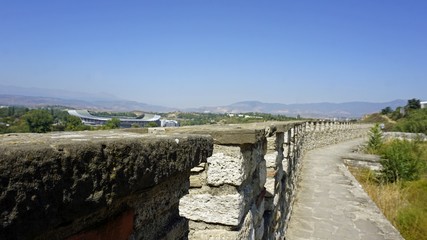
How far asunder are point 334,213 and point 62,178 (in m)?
6.07

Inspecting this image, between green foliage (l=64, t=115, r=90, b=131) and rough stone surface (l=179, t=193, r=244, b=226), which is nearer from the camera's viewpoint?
rough stone surface (l=179, t=193, r=244, b=226)

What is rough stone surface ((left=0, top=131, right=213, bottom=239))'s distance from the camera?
0.58 m

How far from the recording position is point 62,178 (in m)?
0.67

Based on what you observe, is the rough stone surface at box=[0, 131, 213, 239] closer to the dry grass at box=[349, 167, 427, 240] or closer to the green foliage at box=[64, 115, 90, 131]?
the dry grass at box=[349, 167, 427, 240]

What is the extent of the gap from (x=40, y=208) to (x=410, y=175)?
42.8 ft

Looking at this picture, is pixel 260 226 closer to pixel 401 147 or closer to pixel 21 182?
pixel 21 182

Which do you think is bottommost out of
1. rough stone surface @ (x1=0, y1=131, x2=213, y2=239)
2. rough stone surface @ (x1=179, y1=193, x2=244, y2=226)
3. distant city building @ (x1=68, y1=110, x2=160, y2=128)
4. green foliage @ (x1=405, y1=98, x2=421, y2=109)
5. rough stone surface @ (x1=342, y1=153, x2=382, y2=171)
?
rough stone surface @ (x1=342, y1=153, x2=382, y2=171)

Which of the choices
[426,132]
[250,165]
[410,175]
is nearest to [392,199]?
A: [410,175]

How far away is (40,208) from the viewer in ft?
2.06

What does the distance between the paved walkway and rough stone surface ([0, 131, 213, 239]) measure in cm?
432

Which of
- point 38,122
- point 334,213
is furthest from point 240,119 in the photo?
point 38,122

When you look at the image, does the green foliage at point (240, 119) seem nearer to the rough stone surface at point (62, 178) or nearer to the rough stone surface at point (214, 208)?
the rough stone surface at point (214, 208)

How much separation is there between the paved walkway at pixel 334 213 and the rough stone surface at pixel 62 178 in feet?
14.2

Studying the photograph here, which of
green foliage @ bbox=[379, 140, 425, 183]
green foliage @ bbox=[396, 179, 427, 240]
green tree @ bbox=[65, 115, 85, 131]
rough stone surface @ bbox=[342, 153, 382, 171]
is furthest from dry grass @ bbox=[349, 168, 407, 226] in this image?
green tree @ bbox=[65, 115, 85, 131]
